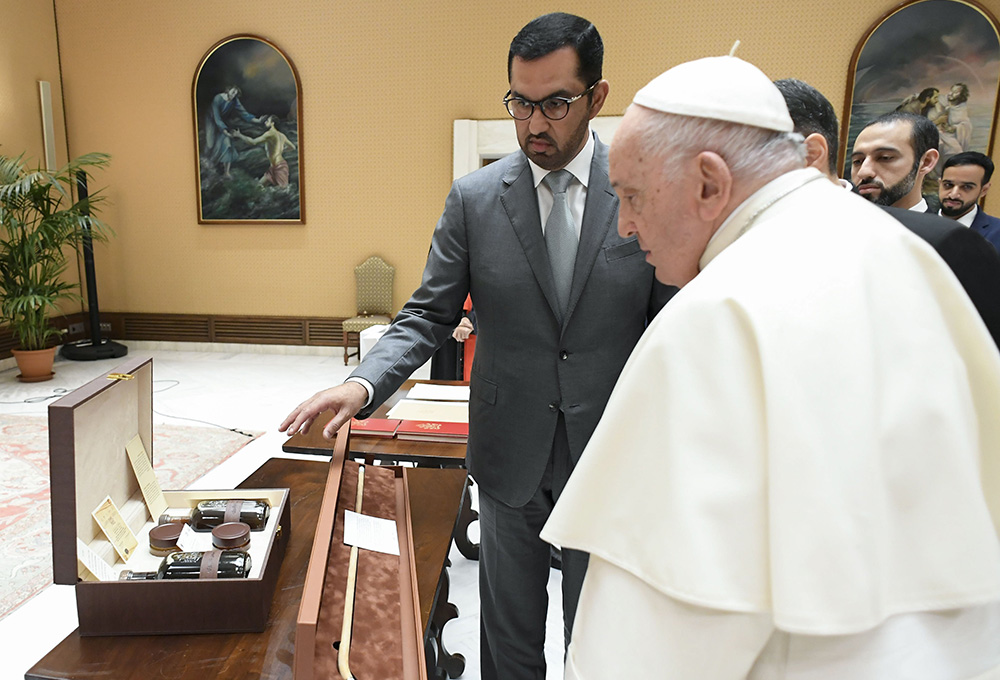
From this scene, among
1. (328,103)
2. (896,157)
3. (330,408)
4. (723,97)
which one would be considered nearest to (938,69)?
(896,157)

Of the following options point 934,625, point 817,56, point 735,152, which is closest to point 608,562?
point 934,625

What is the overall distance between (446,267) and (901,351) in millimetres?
1134

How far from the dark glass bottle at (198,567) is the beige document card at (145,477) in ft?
0.82

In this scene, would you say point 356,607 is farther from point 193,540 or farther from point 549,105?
point 549,105

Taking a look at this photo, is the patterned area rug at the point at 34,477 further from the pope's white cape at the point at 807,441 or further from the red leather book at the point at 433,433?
the pope's white cape at the point at 807,441

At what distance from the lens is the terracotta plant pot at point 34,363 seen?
19.6 ft

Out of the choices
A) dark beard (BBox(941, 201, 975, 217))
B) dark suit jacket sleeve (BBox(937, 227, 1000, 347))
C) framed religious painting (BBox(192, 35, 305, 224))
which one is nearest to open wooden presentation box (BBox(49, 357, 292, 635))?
dark suit jacket sleeve (BBox(937, 227, 1000, 347))

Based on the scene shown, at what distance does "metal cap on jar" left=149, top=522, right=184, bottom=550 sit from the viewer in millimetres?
1289

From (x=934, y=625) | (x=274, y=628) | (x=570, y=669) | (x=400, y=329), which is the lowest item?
(x=274, y=628)

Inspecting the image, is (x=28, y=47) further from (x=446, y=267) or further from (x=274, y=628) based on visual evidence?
(x=274, y=628)

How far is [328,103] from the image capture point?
7215 mm

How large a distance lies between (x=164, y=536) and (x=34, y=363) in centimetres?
603

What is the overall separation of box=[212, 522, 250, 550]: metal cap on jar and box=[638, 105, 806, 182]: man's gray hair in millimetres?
1080

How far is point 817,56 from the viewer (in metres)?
6.34
